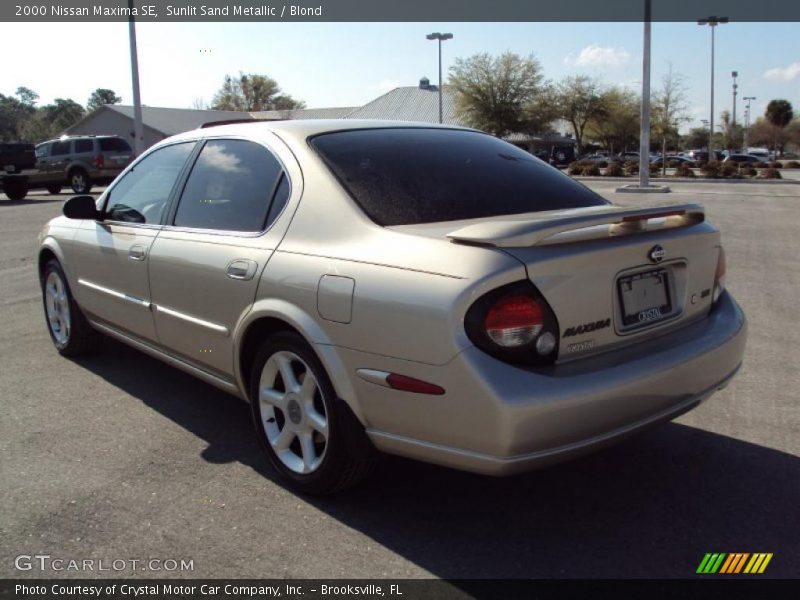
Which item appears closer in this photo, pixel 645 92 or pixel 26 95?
pixel 645 92

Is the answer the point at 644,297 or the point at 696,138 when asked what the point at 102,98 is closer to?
the point at 696,138

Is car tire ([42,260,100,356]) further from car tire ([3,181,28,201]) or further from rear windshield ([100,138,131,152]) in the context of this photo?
rear windshield ([100,138,131,152])

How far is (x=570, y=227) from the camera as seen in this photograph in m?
2.83

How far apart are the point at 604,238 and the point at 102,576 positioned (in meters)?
2.26

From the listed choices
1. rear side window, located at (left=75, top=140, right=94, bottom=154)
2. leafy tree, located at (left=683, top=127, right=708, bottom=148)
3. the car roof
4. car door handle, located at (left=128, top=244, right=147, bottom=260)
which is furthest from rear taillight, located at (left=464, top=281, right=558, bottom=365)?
leafy tree, located at (left=683, top=127, right=708, bottom=148)

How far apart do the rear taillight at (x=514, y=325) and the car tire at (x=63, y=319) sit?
362cm

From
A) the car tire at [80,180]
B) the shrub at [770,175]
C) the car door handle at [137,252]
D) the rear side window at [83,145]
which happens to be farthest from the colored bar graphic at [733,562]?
the shrub at [770,175]

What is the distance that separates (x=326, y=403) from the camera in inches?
119

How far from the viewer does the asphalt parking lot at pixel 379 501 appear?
111 inches

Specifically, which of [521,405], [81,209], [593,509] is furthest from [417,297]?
[81,209]

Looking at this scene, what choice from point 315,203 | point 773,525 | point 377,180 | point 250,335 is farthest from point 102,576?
point 773,525

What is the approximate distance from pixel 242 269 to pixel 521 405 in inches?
60.6

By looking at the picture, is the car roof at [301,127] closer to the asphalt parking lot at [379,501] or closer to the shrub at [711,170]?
the asphalt parking lot at [379,501]

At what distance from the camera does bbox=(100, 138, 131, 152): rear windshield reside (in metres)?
25.7
